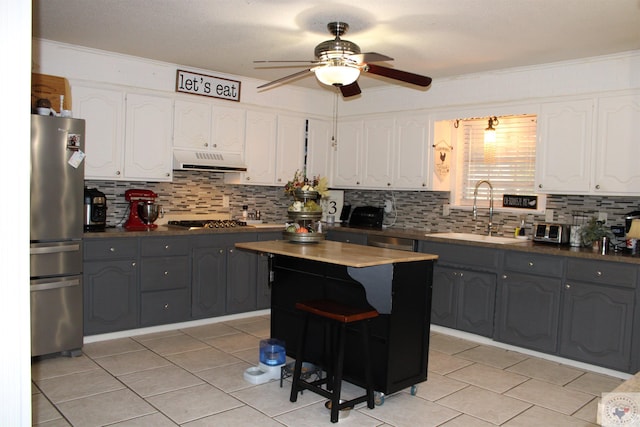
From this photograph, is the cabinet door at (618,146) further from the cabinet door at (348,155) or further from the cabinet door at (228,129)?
the cabinet door at (228,129)

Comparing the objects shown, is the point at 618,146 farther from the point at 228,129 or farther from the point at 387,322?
the point at 228,129

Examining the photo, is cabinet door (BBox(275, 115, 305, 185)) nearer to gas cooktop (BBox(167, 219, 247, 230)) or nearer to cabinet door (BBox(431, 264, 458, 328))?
gas cooktop (BBox(167, 219, 247, 230))

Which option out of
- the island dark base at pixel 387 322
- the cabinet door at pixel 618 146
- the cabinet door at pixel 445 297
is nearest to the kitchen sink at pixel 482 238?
the cabinet door at pixel 445 297

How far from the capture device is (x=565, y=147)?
4.50m

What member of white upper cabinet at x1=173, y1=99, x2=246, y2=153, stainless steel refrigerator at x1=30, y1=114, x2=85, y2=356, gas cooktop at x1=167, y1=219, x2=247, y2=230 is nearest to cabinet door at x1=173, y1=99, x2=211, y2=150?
white upper cabinet at x1=173, y1=99, x2=246, y2=153

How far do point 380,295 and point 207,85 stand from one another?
310cm

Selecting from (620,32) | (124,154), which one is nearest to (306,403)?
(124,154)

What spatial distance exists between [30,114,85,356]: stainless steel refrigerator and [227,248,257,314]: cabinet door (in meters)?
1.49

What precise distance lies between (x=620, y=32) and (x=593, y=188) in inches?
49.3

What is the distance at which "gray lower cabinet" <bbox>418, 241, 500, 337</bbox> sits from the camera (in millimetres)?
4629

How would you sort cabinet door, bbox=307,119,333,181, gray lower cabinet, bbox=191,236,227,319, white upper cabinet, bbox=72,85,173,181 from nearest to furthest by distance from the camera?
white upper cabinet, bbox=72,85,173,181, gray lower cabinet, bbox=191,236,227,319, cabinet door, bbox=307,119,333,181

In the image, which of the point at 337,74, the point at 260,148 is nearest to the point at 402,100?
the point at 260,148
